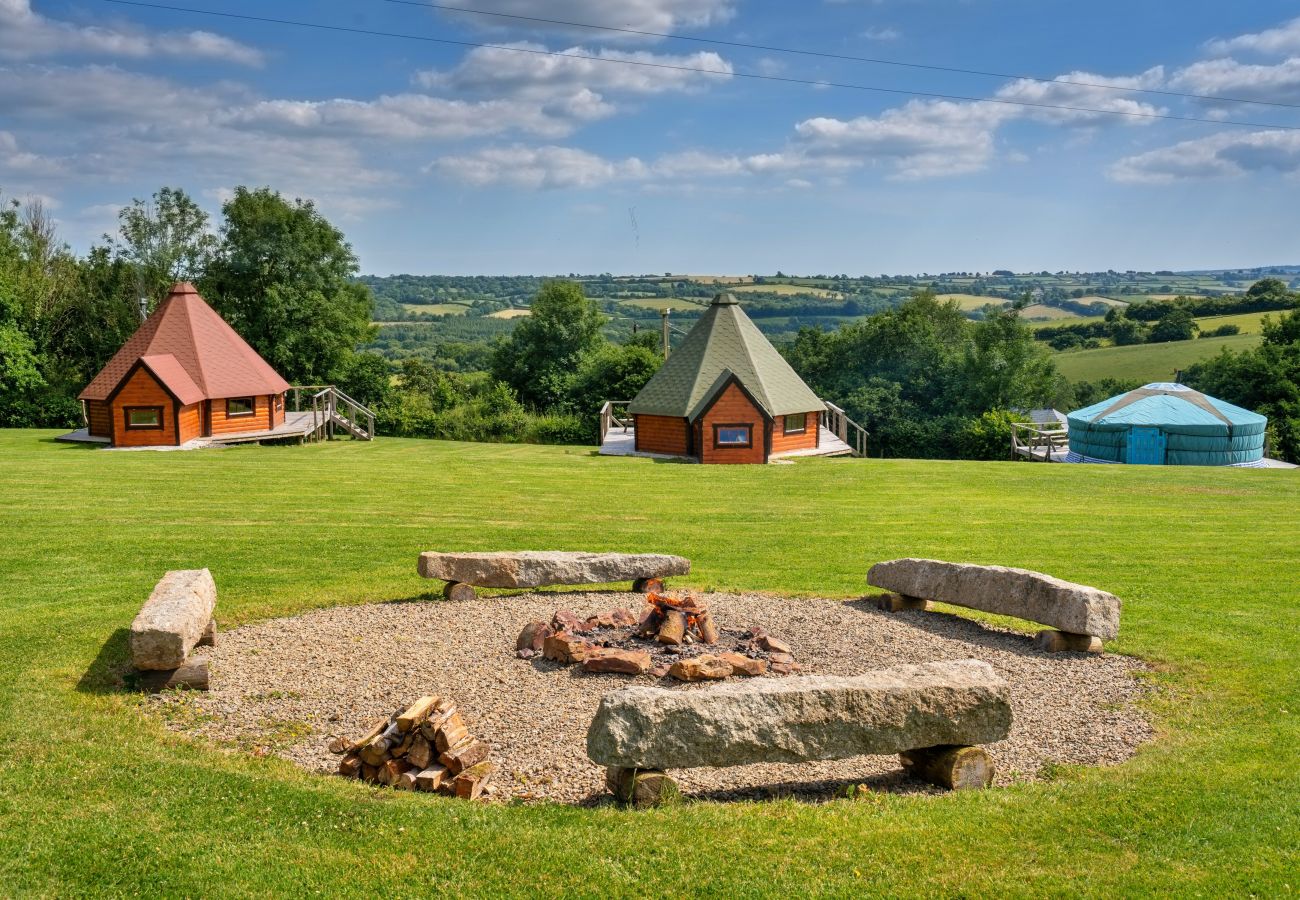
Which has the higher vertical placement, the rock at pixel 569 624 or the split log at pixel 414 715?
the split log at pixel 414 715

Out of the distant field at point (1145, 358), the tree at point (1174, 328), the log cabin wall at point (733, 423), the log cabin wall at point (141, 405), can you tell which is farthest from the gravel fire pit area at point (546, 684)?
the tree at point (1174, 328)

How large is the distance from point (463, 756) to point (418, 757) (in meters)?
0.32

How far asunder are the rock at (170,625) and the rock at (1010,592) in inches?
307

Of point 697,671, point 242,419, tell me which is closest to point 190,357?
point 242,419

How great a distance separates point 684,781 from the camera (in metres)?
7.28

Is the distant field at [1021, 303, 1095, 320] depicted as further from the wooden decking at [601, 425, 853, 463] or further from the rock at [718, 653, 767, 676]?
the rock at [718, 653, 767, 676]

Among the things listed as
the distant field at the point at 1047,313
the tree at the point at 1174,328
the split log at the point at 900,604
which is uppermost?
the distant field at the point at 1047,313

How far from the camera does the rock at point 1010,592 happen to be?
34.0ft

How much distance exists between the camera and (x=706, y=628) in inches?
403

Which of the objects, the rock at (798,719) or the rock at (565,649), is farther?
the rock at (565,649)

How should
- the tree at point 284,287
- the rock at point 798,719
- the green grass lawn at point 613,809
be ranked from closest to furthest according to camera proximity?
the green grass lawn at point 613,809 → the rock at point 798,719 → the tree at point 284,287

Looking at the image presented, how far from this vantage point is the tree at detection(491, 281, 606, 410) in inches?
2547

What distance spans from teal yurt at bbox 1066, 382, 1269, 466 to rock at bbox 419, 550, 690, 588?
118 ft

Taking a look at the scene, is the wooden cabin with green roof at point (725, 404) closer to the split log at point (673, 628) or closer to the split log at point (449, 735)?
the split log at point (673, 628)
